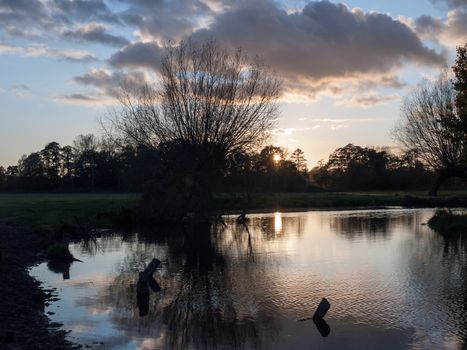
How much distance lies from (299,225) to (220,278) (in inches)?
860

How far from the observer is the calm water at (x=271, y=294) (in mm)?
12023

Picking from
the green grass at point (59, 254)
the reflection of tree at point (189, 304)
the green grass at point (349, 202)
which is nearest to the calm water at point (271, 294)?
the reflection of tree at point (189, 304)

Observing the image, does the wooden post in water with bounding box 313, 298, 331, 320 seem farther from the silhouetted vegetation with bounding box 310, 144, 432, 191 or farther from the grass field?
the silhouetted vegetation with bounding box 310, 144, 432, 191

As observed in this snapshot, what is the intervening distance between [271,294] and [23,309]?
695 cm

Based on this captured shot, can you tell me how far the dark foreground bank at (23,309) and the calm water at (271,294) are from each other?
532 mm

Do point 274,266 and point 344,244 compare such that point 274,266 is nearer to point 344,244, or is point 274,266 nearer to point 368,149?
point 344,244

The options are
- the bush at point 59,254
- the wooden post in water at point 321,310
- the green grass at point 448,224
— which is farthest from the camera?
the green grass at point 448,224

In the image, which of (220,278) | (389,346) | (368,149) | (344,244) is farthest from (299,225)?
(368,149)

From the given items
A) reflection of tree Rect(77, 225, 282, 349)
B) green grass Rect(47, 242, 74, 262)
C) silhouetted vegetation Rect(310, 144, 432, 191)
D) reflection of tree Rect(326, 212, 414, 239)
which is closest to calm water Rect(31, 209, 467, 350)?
reflection of tree Rect(77, 225, 282, 349)

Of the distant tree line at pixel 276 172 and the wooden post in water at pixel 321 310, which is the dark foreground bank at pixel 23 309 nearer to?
the wooden post in water at pixel 321 310

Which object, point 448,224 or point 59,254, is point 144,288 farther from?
point 448,224

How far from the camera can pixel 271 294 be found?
16.3 meters

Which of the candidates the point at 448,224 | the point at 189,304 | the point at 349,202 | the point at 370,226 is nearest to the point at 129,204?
the point at 370,226

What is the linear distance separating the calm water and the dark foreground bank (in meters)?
0.53
